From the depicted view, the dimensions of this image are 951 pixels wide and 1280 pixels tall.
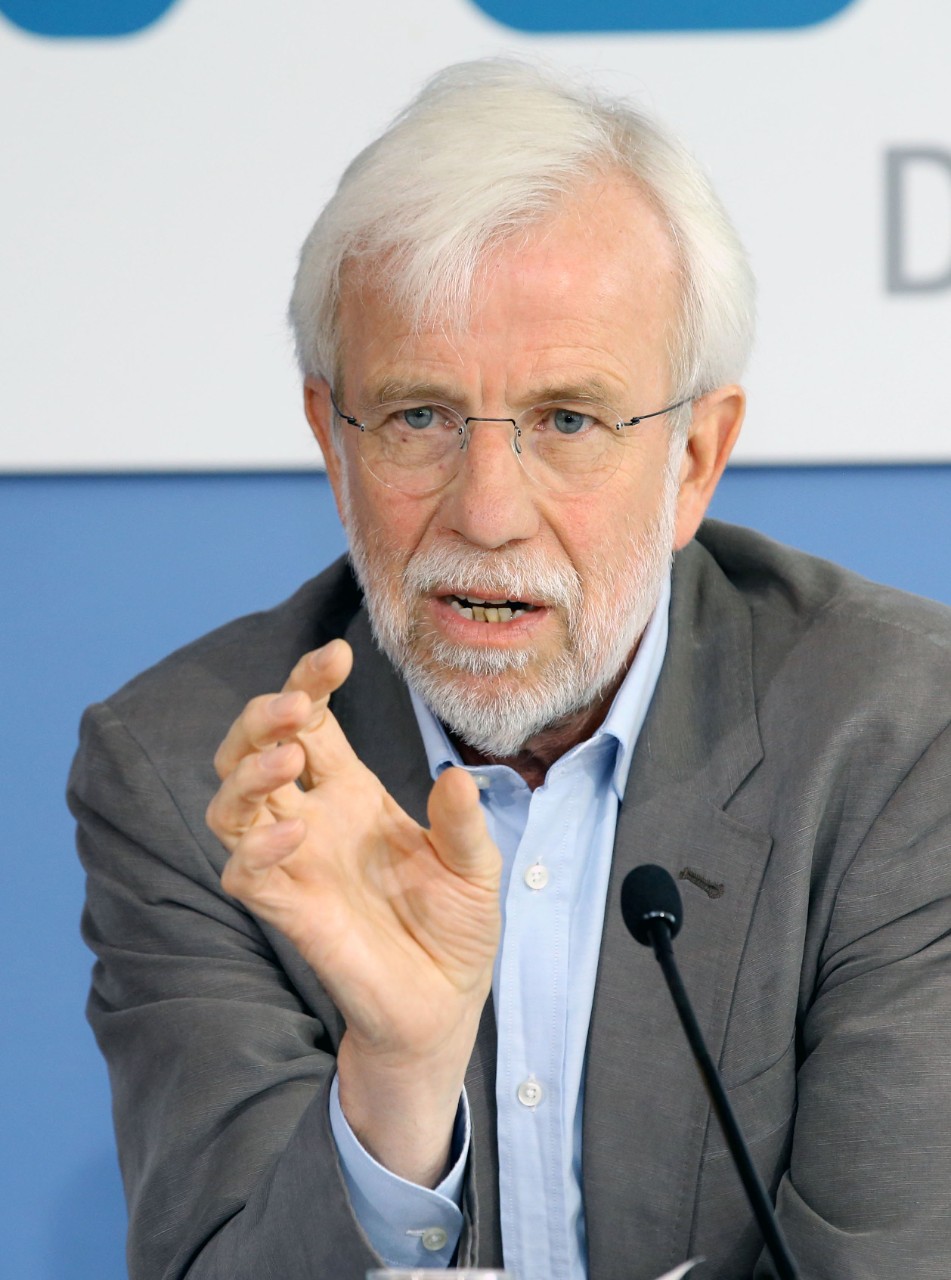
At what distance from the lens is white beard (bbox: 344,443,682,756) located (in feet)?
5.40

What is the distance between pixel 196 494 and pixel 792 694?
107 centimetres

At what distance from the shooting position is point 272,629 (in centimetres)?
198

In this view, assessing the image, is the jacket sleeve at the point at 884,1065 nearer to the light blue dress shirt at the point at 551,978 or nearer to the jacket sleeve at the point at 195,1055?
the light blue dress shirt at the point at 551,978

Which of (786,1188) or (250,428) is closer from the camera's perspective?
(786,1188)

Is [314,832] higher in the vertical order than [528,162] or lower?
lower

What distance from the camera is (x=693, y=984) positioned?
164 centimetres

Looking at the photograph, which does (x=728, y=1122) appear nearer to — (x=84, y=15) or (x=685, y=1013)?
(x=685, y=1013)

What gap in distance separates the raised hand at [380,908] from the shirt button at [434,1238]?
0.14 feet

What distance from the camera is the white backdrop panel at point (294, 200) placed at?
91.4 inches

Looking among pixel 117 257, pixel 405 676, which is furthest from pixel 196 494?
pixel 405 676

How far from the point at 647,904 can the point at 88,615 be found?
5.03 feet

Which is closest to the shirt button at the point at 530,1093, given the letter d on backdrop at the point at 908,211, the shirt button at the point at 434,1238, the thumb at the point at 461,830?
the shirt button at the point at 434,1238

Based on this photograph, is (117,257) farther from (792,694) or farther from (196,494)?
(792,694)

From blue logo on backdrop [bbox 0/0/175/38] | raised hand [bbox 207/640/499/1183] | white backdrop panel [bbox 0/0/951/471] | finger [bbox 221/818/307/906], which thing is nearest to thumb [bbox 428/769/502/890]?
raised hand [bbox 207/640/499/1183]
